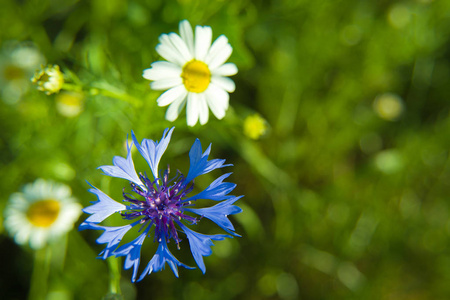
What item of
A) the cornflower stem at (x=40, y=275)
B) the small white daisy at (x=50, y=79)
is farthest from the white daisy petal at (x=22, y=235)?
the small white daisy at (x=50, y=79)

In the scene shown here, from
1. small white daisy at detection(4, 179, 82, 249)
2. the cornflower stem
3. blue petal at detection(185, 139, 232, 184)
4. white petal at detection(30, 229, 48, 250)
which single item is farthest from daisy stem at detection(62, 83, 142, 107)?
the cornflower stem

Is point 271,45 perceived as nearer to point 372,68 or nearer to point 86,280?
point 372,68

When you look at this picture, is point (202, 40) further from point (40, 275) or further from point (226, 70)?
point (40, 275)

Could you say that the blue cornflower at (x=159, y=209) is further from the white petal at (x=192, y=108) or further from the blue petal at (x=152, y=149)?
the white petal at (x=192, y=108)

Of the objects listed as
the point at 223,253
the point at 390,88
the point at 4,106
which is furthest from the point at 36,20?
the point at 390,88

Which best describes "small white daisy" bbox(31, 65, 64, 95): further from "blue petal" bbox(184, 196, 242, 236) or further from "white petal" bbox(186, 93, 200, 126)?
"blue petal" bbox(184, 196, 242, 236)

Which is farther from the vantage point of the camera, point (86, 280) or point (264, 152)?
point (264, 152)
